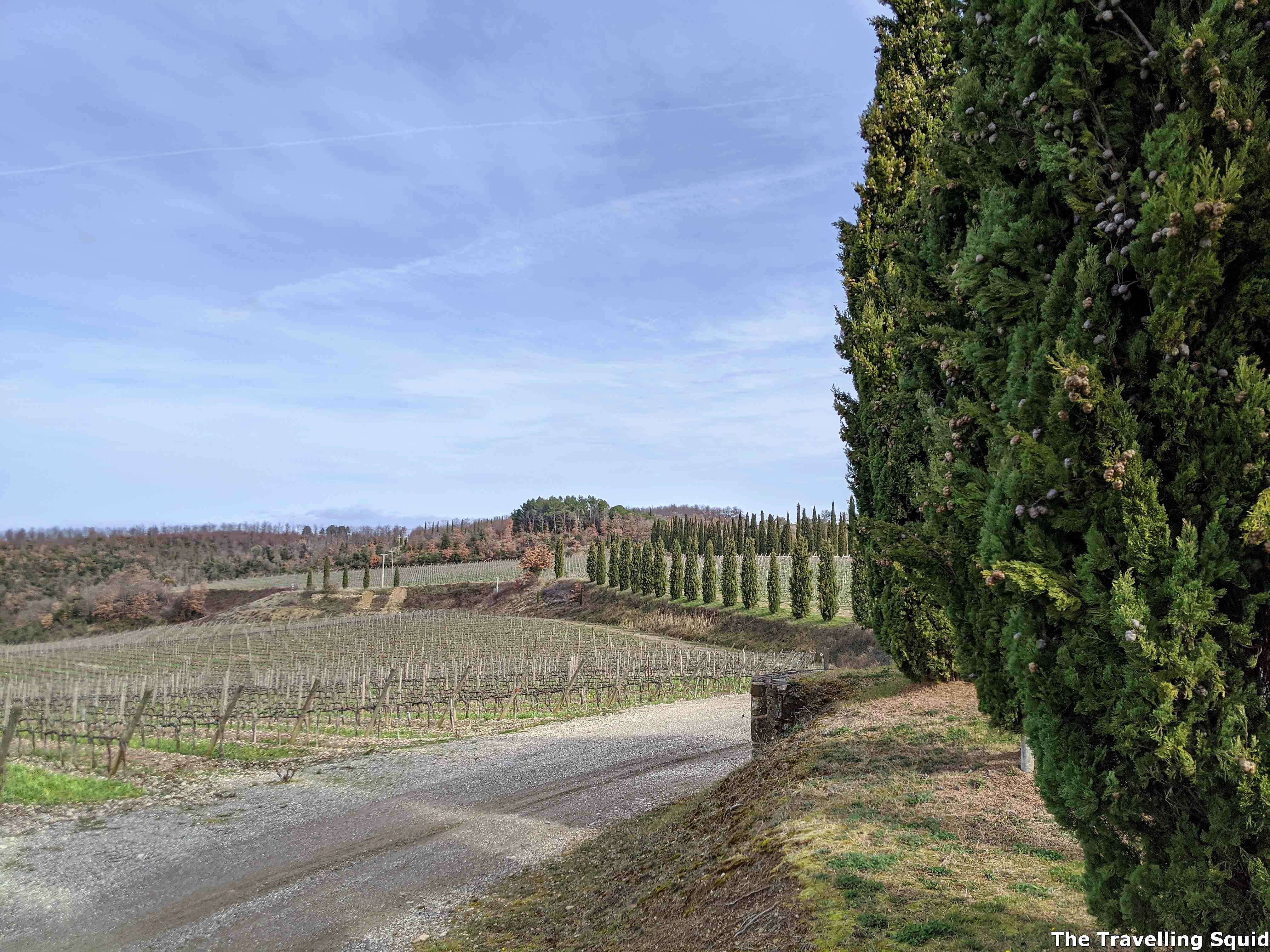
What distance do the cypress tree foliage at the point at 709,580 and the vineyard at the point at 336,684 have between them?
6.64m

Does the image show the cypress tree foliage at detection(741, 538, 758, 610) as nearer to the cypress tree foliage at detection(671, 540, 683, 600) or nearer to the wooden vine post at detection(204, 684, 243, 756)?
the cypress tree foliage at detection(671, 540, 683, 600)

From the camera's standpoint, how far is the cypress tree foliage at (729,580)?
51938 mm

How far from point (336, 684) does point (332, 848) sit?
19.9 meters

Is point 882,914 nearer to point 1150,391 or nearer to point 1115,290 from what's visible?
point 1150,391

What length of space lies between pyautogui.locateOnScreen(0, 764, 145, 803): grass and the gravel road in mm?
1567

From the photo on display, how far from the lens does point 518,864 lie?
31.4 ft

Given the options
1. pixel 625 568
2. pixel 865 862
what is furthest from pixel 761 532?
pixel 865 862

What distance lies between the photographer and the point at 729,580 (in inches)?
2046

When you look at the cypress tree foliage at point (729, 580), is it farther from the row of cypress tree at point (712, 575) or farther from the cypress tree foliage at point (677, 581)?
the cypress tree foliage at point (677, 581)

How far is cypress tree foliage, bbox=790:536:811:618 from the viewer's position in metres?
43.9

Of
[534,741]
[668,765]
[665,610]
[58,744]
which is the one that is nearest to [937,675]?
[668,765]

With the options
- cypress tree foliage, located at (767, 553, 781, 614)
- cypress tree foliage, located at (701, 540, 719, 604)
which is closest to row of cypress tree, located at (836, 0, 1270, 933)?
cypress tree foliage, located at (767, 553, 781, 614)

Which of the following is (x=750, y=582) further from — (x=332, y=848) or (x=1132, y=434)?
(x=1132, y=434)

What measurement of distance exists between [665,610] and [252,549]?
102101 mm
